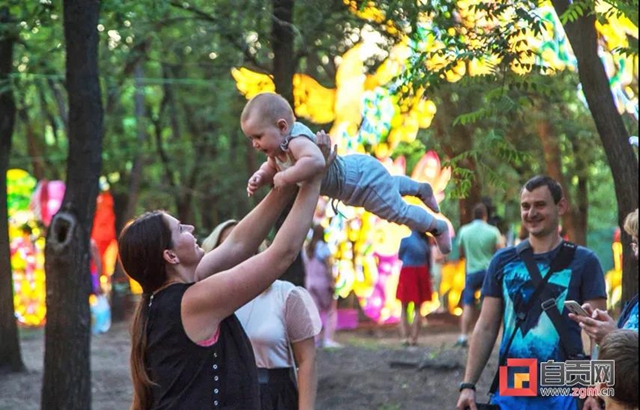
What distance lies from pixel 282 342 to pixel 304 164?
168 centimetres

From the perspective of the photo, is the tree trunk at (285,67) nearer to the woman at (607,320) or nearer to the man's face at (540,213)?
the man's face at (540,213)

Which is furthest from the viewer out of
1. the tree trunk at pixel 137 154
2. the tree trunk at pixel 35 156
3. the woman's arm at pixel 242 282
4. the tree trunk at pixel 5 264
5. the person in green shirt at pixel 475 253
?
the tree trunk at pixel 35 156

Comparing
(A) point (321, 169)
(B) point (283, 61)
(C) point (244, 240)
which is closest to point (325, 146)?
(A) point (321, 169)

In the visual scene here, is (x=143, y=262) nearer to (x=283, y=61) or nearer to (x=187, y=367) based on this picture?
(x=187, y=367)

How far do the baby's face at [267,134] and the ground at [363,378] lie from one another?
23.5ft

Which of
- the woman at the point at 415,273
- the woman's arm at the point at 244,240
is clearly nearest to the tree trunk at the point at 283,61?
the woman at the point at 415,273

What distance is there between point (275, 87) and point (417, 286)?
536 cm

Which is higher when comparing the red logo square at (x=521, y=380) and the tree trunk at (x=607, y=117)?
the tree trunk at (x=607, y=117)

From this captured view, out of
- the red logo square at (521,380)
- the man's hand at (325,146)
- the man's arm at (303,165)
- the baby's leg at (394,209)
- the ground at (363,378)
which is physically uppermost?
the man's hand at (325,146)

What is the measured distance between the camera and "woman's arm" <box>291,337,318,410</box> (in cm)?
559

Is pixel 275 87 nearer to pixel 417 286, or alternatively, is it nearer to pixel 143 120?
pixel 417 286

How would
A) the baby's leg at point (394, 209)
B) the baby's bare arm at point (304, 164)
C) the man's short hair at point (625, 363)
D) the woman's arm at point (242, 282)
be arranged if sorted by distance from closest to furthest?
the man's short hair at point (625, 363), the woman's arm at point (242, 282), the baby's bare arm at point (304, 164), the baby's leg at point (394, 209)

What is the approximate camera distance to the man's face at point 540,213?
229 inches

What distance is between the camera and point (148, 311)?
421cm
